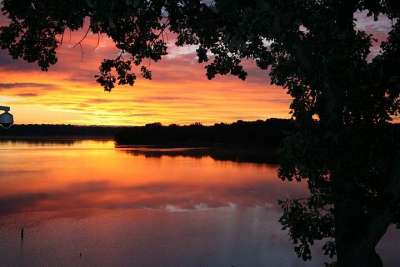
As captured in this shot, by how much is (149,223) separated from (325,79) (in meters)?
34.6

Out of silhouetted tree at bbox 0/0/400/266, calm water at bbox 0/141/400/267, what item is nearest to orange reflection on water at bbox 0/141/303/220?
calm water at bbox 0/141/400/267

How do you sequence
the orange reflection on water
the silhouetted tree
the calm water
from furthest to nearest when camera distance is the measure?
the orange reflection on water < the calm water < the silhouetted tree

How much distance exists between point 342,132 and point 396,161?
4.71ft

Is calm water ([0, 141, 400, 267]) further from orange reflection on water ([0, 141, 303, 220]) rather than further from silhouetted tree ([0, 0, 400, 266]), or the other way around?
silhouetted tree ([0, 0, 400, 266])

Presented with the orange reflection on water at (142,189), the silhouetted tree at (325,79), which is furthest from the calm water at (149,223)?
the silhouetted tree at (325,79)

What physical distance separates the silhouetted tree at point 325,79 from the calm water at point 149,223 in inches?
755

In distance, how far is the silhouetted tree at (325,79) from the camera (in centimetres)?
922

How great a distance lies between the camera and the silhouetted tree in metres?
9.22

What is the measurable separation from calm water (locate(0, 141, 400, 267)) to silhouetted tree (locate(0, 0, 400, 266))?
62.9 feet

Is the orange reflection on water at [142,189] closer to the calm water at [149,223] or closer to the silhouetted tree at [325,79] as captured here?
the calm water at [149,223]

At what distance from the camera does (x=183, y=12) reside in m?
11.1

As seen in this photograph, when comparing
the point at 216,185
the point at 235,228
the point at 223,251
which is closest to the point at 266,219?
the point at 235,228

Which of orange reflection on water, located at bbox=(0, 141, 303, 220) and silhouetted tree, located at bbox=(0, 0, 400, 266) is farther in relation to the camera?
orange reflection on water, located at bbox=(0, 141, 303, 220)

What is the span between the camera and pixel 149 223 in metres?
42.2
